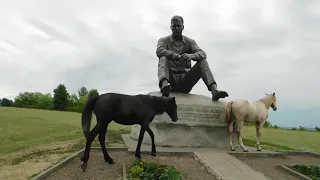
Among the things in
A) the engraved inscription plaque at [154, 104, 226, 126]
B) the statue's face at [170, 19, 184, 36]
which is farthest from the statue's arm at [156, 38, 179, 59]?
the engraved inscription plaque at [154, 104, 226, 126]

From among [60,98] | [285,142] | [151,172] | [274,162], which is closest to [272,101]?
[274,162]

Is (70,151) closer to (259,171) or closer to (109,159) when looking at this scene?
(109,159)

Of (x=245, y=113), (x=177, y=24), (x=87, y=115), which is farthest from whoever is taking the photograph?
(x=177, y=24)

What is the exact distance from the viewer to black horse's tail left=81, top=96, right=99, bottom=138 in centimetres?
651

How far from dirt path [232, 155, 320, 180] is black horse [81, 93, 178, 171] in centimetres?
256

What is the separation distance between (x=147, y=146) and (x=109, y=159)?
230cm

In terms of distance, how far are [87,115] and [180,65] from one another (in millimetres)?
5442

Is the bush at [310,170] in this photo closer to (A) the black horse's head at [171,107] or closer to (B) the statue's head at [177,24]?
(A) the black horse's head at [171,107]

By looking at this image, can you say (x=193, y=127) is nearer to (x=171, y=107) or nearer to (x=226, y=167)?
(x=171, y=107)

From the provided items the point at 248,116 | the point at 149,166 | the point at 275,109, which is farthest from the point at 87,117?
the point at 275,109

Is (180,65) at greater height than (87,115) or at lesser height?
greater

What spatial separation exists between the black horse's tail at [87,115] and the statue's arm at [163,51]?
403 cm

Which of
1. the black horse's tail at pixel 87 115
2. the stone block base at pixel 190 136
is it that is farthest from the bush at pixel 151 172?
the stone block base at pixel 190 136

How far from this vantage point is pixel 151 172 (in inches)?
235
